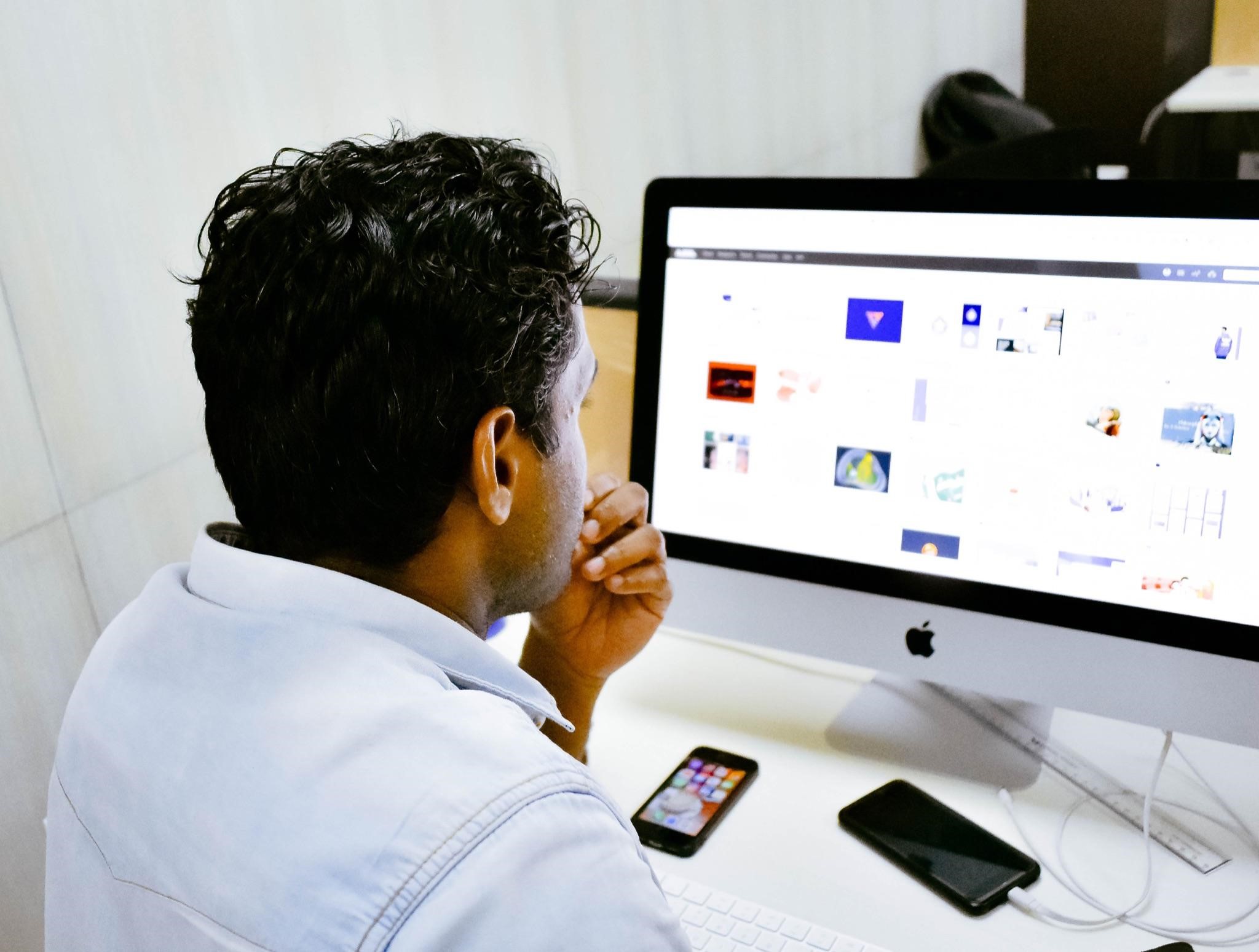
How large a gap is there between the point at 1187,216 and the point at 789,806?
0.61 m

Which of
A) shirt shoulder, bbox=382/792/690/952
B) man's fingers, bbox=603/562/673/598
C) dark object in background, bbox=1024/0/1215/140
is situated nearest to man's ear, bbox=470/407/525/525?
shirt shoulder, bbox=382/792/690/952

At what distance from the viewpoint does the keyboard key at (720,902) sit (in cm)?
83

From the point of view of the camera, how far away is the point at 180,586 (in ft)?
2.21

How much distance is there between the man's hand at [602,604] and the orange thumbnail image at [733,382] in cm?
13

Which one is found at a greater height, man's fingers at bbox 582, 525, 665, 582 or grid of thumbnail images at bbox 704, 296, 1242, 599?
grid of thumbnail images at bbox 704, 296, 1242, 599

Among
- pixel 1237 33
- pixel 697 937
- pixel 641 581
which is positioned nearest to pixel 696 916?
pixel 697 937

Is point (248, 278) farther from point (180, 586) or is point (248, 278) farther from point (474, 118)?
point (474, 118)

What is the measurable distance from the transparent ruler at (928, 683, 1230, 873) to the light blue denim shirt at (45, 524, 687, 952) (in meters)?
0.57

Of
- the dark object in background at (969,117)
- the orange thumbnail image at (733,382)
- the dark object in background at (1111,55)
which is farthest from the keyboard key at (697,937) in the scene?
the dark object in background at (1111,55)

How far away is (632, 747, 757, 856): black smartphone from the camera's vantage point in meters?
0.93

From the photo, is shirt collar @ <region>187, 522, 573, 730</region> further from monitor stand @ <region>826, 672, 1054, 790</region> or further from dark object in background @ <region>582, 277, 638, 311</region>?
dark object in background @ <region>582, 277, 638, 311</region>

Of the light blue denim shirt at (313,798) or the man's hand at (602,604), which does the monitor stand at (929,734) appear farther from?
the light blue denim shirt at (313,798)

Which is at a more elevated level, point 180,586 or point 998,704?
point 180,586

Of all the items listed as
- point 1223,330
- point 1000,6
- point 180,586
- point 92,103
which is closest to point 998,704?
point 1223,330
